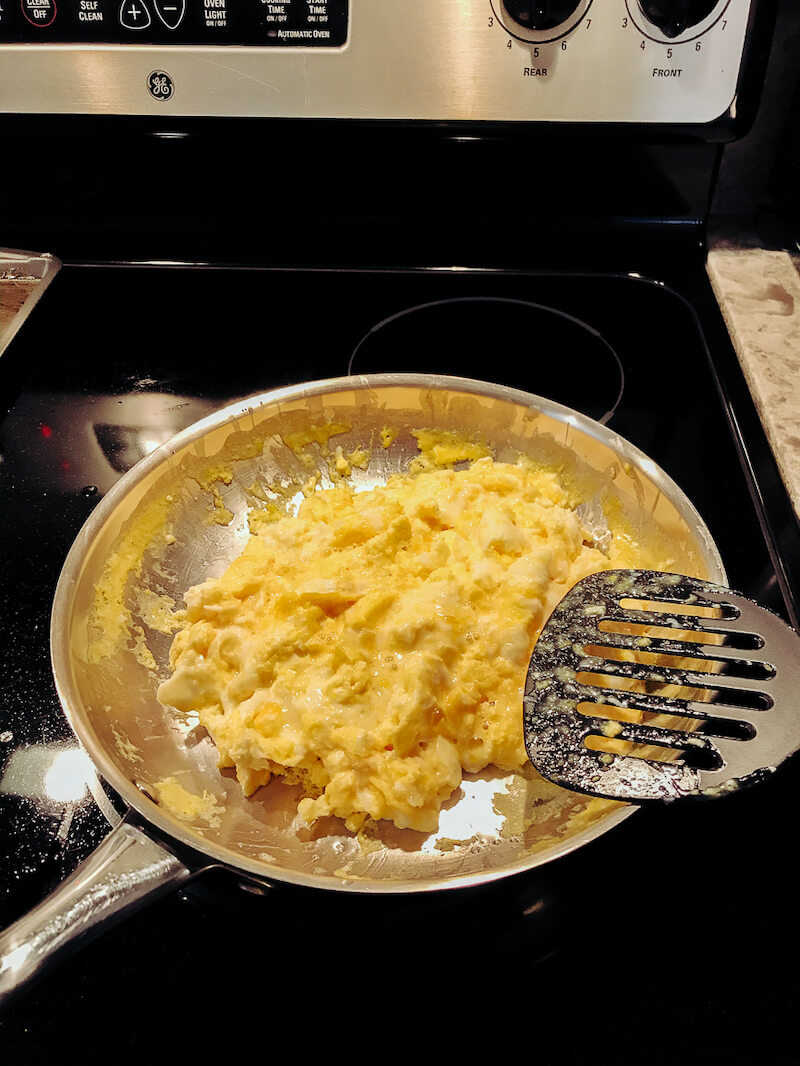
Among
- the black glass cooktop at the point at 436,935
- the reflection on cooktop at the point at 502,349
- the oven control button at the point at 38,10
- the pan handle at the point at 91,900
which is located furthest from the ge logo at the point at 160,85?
the pan handle at the point at 91,900

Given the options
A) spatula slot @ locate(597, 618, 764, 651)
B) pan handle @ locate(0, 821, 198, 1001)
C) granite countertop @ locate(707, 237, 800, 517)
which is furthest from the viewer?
granite countertop @ locate(707, 237, 800, 517)

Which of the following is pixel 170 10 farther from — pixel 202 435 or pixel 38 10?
pixel 202 435

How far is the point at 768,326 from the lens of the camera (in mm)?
1132

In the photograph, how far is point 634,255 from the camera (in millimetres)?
1290

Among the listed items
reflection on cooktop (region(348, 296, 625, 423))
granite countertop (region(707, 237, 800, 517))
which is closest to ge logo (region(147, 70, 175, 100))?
reflection on cooktop (region(348, 296, 625, 423))

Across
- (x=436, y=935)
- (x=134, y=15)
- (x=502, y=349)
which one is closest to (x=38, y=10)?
(x=134, y=15)

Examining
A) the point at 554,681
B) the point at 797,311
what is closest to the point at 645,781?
the point at 554,681

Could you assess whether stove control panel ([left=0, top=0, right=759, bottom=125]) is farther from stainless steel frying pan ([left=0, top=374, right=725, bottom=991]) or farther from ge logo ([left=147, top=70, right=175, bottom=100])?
stainless steel frying pan ([left=0, top=374, right=725, bottom=991])

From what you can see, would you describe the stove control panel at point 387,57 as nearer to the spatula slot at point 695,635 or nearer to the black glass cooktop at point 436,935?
the black glass cooktop at point 436,935

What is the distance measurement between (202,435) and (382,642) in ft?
1.32

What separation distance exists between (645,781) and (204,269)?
106cm

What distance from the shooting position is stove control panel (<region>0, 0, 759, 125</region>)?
1.03m

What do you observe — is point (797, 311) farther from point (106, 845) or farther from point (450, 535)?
point (106, 845)

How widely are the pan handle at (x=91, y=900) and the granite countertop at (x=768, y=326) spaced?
0.74m
